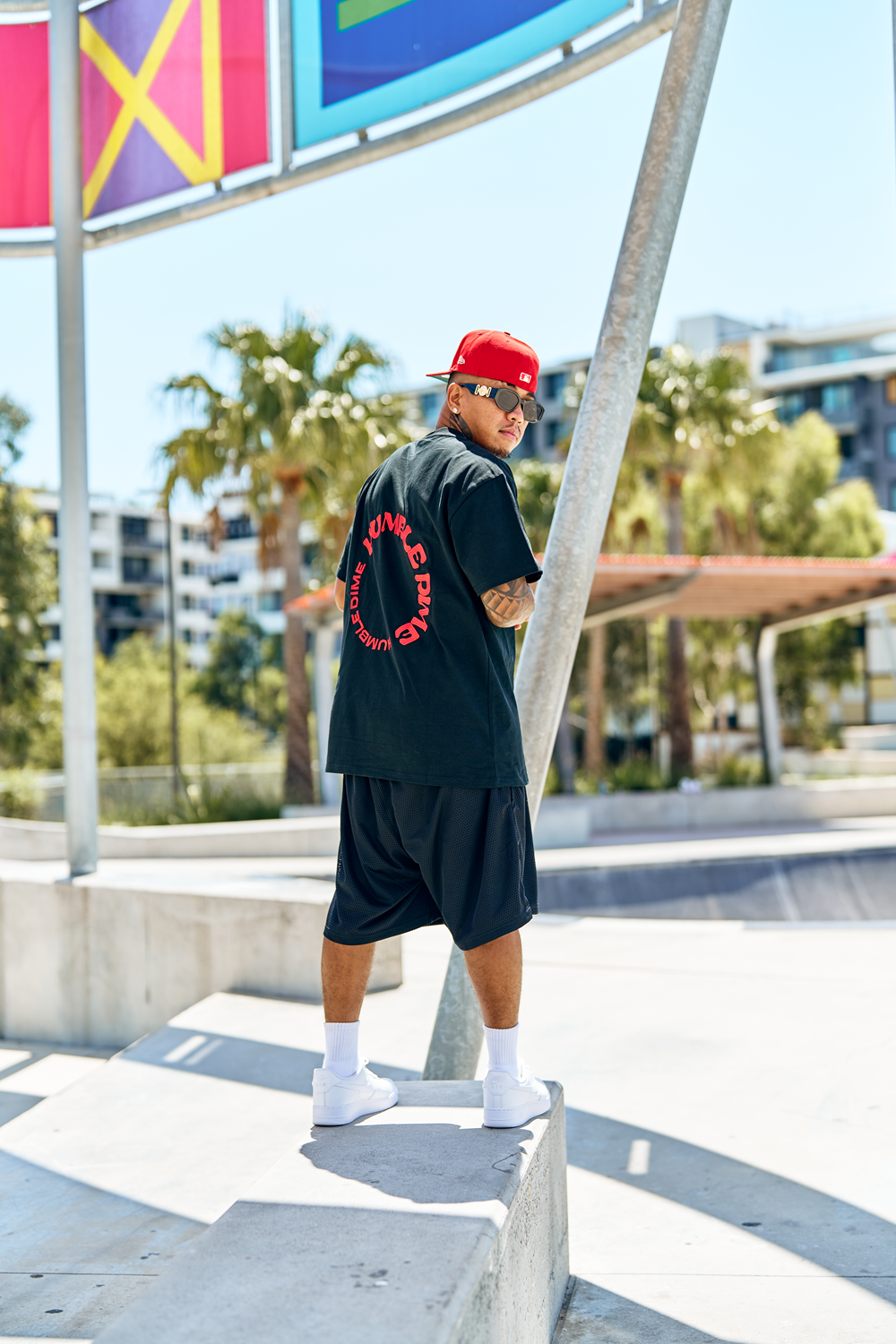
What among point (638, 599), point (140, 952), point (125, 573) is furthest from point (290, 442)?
point (125, 573)

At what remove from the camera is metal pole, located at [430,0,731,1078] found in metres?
3.71

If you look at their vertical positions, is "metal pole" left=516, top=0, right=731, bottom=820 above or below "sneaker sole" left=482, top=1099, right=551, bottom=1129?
above

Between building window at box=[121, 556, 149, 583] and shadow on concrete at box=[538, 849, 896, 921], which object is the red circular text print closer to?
shadow on concrete at box=[538, 849, 896, 921]

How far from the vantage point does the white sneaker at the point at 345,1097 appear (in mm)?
2689

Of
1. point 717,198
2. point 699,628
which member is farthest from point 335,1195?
point 699,628

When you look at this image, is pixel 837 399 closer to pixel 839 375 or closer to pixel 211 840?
pixel 839 375

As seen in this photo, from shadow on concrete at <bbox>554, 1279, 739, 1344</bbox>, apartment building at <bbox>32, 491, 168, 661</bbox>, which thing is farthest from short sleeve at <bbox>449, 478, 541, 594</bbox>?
apartment building at <bbox>32, 491, 168, 661</bbox>

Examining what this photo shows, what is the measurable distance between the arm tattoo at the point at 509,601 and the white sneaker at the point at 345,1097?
3.60 ft

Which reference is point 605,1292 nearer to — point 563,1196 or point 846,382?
point 563,1196

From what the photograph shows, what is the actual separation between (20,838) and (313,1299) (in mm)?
19293

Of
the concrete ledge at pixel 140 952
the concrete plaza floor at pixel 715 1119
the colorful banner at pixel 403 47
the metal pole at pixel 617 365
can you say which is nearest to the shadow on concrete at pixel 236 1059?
the concrete plaza floor at pixel 715 1119

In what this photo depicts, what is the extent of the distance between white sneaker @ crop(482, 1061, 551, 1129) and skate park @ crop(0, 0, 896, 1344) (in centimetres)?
4

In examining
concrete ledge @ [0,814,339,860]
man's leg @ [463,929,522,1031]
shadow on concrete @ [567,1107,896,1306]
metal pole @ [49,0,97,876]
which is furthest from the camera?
concrete ledge @ [0,814,339,860]

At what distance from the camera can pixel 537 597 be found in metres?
3.82
